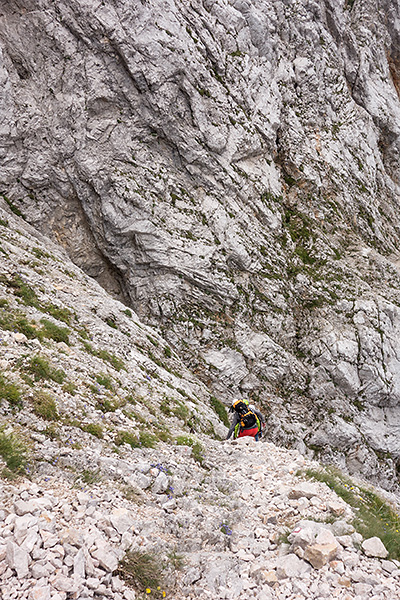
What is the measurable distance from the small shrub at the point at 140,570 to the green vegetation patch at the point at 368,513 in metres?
4.30

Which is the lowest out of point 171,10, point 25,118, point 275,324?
point 275,324

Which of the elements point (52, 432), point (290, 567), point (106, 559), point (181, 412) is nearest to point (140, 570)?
point (106, 559)

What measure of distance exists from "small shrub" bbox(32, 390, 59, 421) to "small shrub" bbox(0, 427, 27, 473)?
118cm

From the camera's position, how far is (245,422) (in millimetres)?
14102

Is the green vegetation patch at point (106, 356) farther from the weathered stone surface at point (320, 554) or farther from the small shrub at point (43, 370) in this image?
the weathered stone surface at point (320, 554)

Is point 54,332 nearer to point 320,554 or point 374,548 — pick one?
point 320,554

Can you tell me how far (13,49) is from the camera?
2855cm

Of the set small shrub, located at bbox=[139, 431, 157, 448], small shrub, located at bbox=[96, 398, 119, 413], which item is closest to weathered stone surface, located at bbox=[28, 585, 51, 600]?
small shrub, located at bbox=[139, 431, 157, 448]

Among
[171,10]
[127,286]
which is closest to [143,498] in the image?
[127,286]

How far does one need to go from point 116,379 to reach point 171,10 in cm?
3546

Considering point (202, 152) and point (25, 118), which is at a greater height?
point (202, 152)

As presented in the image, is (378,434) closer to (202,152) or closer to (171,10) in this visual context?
(202,152)

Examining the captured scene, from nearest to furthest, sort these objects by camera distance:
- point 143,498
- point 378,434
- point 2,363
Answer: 1. point 143,498
2. point 2,363
3. point 378,434

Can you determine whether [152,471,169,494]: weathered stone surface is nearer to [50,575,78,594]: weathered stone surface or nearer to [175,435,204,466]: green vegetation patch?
[175,435,204,466]: green vegetation patch
